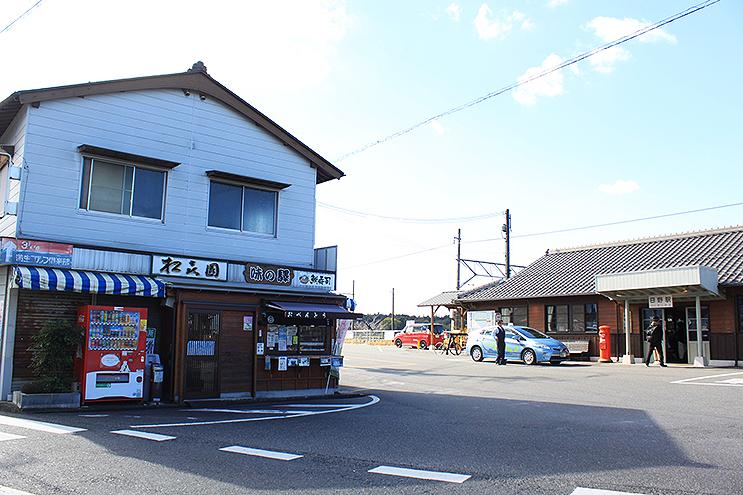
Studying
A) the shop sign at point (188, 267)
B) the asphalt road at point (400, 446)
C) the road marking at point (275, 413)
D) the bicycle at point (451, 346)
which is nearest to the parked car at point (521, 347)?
the bicycle at point (451, 346)

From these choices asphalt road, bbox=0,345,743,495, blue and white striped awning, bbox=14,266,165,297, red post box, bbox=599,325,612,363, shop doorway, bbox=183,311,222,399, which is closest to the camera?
asphalt road, bbox=0,345,743,495

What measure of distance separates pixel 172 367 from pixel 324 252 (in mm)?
5535

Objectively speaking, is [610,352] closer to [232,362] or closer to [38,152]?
[232,362]

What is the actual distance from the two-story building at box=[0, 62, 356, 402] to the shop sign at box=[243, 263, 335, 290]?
0.03 m

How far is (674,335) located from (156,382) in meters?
20.3

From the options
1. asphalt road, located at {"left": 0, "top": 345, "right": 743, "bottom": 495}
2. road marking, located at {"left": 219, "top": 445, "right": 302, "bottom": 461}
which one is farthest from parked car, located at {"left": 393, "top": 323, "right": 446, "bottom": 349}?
road marking, located at {"left": 219, "top": 445, "right": 302, "bottom": 461}

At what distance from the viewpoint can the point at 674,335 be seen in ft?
74.6

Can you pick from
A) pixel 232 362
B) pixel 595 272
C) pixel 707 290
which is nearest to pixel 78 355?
pixel 232 362

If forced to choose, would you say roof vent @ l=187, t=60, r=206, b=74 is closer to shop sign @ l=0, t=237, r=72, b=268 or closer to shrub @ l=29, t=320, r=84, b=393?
shop sign @ l=0, t=237, r=72, b=268

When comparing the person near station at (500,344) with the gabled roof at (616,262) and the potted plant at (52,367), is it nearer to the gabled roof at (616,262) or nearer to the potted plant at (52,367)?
the gabled roof at (616,262)

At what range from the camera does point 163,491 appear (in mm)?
5211

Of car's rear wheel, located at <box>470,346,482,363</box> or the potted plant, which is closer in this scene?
the potted plant

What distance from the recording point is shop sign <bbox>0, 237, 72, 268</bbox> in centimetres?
1064

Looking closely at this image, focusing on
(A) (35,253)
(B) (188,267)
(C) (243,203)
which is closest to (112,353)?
(A) (35,253)
